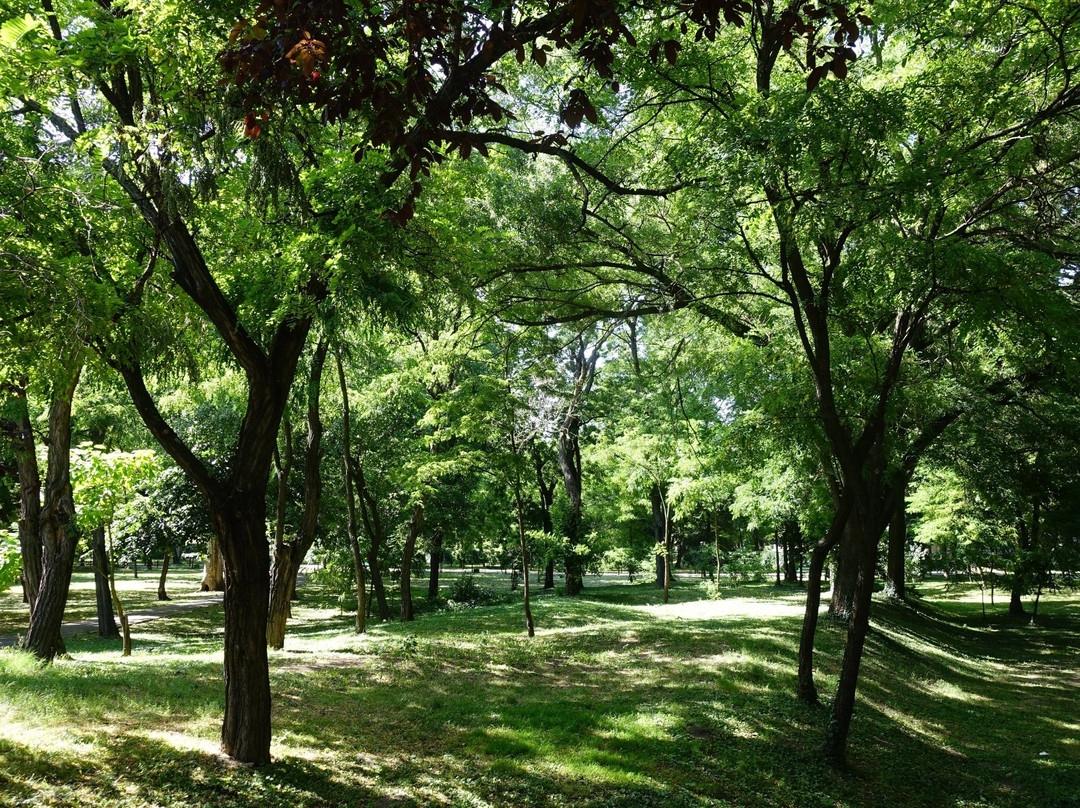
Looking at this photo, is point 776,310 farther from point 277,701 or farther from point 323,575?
point 323,575

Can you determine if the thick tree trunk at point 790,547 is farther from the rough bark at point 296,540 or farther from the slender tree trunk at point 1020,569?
the rough bark at point 296,540

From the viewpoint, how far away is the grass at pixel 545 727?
5.03 metres

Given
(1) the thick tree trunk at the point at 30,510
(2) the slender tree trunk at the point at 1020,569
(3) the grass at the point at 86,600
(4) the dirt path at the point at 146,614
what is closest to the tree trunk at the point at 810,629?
(1) the thick tree trunk at the point at 30,510

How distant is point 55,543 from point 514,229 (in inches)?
319

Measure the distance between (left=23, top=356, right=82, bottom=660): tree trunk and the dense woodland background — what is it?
5 centimetres

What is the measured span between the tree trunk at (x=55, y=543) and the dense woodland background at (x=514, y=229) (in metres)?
0.05

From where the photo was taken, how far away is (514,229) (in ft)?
33.6

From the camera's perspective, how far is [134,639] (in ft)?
53.6

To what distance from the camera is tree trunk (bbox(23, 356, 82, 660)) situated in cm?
909

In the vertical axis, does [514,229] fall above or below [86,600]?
above

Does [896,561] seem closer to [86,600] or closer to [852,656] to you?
[852,656]

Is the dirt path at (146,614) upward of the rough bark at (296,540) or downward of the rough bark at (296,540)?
downward

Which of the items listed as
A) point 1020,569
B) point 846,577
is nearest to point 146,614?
point 846,577

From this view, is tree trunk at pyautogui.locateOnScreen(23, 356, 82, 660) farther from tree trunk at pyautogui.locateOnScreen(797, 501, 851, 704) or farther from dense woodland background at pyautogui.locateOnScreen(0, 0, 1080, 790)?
tree trunk at pyautogui.locateOnScreen(797, 501, 851, 704)
